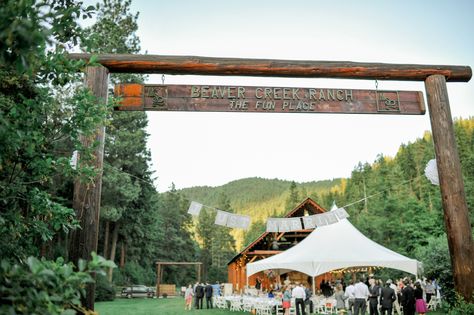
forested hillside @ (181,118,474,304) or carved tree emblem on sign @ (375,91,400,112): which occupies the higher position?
forested hillside @ (181,118,474,304)

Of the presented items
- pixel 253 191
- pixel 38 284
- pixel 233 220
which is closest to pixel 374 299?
pixel 233 220

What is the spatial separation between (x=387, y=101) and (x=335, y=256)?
28.9 feet

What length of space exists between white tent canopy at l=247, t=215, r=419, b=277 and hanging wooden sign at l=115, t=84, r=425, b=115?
8.50 metres

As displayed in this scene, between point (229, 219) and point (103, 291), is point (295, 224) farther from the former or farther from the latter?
point (103, 291)

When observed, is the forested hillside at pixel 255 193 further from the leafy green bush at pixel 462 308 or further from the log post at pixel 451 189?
A: the leafy green bush at pixel 462 308

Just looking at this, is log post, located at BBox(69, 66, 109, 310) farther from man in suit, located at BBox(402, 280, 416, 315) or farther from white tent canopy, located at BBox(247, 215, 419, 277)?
white tent canopy, located at BBox(247, 215, 419, 277)

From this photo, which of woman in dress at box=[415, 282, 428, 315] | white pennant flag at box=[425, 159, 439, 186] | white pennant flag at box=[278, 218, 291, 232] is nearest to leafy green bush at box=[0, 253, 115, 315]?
white pennant flag at box=[425, 159, 439, 186]

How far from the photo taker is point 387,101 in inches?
261

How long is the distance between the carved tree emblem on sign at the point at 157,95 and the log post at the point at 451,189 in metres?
4.35

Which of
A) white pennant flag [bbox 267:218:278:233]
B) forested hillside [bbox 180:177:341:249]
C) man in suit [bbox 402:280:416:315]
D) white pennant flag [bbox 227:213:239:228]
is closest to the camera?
white pennant flag [bbox 227:213:239:228]

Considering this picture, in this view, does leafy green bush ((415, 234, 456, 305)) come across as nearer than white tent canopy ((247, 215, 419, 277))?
Yes

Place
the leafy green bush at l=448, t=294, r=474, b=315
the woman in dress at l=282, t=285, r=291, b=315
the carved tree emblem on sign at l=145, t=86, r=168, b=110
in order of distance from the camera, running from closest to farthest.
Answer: the leafy green bush at l=448, t=294, r=474, b=315, the carved tree emblem on sign at l=145, t=86, r=168, b=110, the woman in dress at l=282, t=285, r=291, b=315

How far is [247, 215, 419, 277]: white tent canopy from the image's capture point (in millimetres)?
13758

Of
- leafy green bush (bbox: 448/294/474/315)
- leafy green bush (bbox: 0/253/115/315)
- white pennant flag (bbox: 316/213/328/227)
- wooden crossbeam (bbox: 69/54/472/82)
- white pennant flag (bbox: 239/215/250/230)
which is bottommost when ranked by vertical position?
leafy green bush (bbox: 448/294/474/315)
